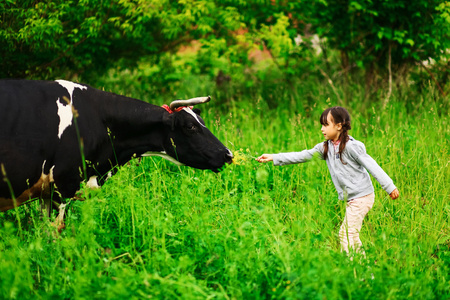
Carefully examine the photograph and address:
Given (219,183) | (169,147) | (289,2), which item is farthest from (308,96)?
(169,147)

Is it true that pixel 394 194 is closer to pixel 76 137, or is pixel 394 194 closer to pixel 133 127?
pixel 133 127

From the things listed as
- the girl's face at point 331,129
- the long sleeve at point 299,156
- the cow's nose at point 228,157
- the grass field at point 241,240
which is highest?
the girl's face at point 331,129

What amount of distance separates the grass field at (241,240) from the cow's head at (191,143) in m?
0.31

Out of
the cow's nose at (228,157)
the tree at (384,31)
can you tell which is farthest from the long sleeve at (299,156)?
the tree at (384,31)

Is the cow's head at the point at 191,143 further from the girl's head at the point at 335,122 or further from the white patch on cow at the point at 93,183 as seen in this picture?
the girl's head at the point at 335,122

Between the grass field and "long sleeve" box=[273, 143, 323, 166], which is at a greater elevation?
"long sleeve" box=[273, 143, 323, 166]

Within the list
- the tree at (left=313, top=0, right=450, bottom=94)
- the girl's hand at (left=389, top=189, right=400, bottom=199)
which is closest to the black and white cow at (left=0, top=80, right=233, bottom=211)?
the girl's hand at (left=389, top=189, right=400, bottom=199)

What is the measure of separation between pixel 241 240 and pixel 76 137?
5.68 ft

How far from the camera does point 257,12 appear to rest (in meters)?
7.78

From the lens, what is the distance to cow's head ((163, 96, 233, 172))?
4.42 m

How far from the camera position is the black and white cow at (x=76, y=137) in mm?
3760

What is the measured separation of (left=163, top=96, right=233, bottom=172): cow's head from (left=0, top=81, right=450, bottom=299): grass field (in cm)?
31

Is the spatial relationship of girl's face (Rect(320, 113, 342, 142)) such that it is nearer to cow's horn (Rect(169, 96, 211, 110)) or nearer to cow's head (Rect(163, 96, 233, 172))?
cow's head (Rect(163, 96, 233, 172))

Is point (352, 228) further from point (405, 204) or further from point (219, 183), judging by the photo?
point (219, 183)
